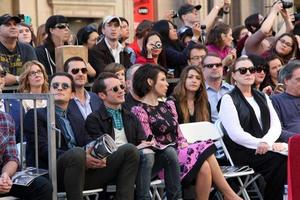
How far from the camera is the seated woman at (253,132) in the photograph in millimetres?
9539

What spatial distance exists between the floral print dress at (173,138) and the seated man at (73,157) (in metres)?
0.71

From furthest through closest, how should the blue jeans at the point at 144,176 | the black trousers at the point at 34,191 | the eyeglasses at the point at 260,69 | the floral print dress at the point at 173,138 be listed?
the eyeglasses at the point at 260,69 → the floral print dress at the point at 173,138 → the blue jeans at the point at 144,176 → the black trousers at the point at 34,191

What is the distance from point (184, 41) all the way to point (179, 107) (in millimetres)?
3263

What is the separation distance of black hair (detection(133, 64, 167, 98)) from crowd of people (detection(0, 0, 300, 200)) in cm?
1

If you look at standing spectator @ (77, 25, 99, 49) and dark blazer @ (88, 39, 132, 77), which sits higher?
standing spectator @ (77, 25, 99, 49)

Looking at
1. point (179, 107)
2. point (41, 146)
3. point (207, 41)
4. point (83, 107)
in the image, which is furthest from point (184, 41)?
point (41, 146)

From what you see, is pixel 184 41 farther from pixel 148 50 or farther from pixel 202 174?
pixel 202 174

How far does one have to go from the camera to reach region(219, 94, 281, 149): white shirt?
955cm

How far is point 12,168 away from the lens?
761cm

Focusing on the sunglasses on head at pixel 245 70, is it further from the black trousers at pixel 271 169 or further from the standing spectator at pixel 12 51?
the standing spectator at pixel 12 51

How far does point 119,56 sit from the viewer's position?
36.4 feet

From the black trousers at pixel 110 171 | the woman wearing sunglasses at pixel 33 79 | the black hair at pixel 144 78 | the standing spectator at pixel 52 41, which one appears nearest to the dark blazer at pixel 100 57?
the standing spectator at pixel 52 41

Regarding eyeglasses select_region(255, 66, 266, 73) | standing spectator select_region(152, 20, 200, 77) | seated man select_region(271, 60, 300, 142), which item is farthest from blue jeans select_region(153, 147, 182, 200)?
standing spectator select_region(152, 20, 200, 77)

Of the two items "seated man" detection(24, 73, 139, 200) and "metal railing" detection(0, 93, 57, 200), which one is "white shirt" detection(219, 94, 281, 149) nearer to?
"seated man" detection(24, 73, 139, 200)
